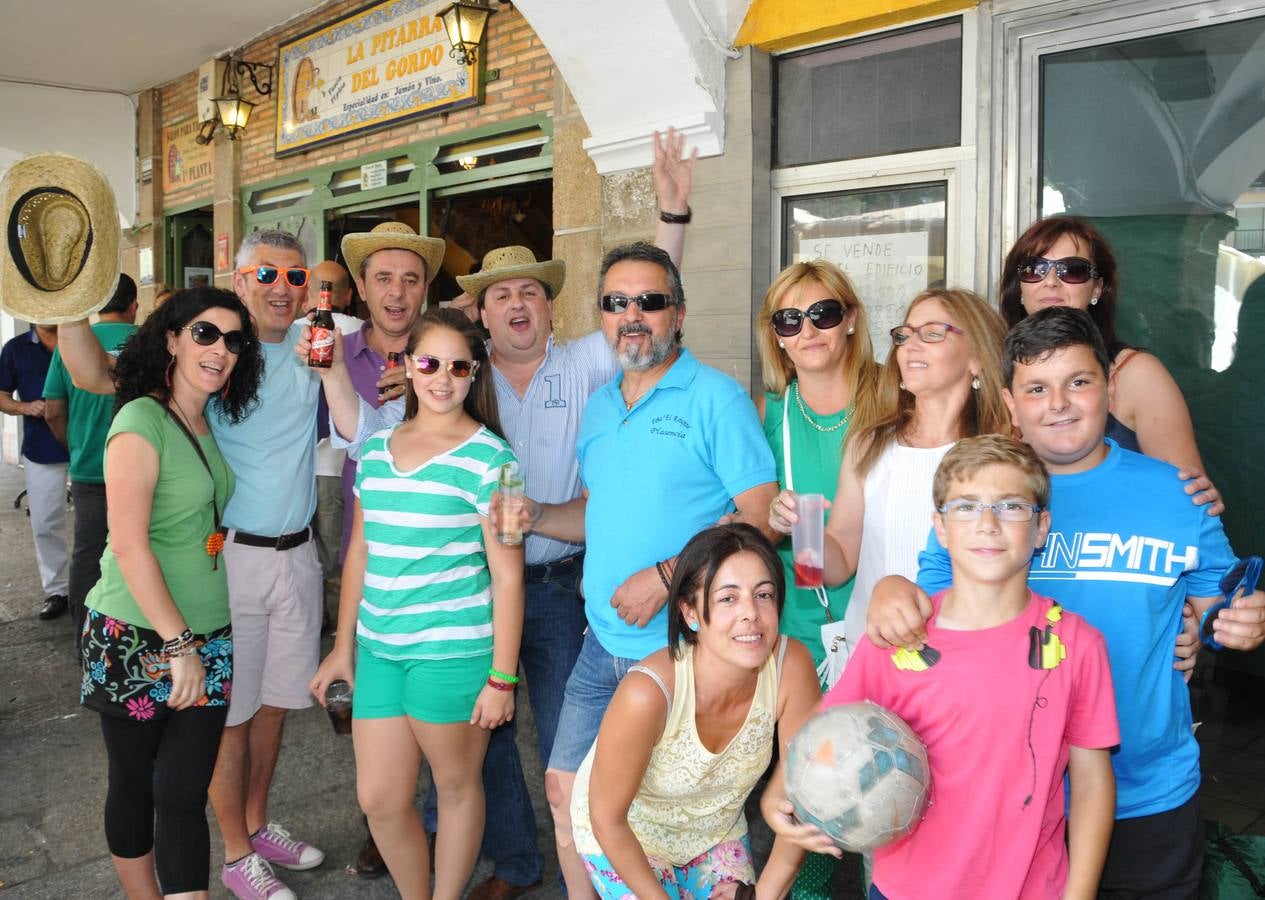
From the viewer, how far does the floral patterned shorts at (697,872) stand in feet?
7.74

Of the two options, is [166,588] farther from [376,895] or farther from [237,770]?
[376,895]

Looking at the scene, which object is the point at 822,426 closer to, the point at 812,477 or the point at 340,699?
the point at 812,477

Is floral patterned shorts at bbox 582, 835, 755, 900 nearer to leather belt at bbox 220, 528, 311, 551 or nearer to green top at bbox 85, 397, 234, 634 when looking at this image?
green top at bbox 85, 397, 234, 634

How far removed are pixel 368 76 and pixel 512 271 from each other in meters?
6.16

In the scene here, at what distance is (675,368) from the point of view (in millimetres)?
2797

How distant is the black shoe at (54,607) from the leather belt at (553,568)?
5067mm

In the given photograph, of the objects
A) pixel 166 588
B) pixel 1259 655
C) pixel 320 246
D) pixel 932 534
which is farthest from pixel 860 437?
pixel 320 246

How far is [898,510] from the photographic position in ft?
8.27

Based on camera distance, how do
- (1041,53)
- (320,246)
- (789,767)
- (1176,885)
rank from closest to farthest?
(789,767), (1176,885), (1041,53), (320,246)

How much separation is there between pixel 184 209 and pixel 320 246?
3.30 m

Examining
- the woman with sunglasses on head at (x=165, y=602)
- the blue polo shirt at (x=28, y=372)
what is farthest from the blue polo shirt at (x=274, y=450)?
the blue polo shirt at (x=28, y=372)

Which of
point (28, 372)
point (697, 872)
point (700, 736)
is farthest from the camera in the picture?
point (28, 372)

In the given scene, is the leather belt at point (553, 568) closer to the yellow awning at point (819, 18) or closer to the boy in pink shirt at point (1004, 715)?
the boy in pink shirt at point (1004, 715)

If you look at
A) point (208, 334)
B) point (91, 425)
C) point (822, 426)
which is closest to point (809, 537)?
point (822, 426)
